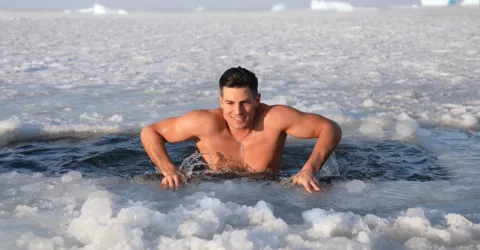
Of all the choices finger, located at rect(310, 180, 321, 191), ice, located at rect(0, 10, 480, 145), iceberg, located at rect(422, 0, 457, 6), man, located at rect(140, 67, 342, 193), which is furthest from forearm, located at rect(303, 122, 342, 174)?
iceberg, located at rect(422, 0, 457, 6)

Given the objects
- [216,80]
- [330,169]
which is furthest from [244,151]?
[216,80]

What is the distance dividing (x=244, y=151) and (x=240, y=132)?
0.45 feet

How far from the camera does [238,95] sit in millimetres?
3697

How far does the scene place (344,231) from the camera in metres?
2.83

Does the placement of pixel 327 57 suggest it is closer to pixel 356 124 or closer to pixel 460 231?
pixel 356 124

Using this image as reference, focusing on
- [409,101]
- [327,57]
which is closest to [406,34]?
[327,57]

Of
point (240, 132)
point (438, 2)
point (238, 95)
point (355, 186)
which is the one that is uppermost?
point (238, 95)

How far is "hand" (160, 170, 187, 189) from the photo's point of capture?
368cm

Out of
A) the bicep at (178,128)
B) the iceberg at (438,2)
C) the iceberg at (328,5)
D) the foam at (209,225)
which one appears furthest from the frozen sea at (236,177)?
the iceberg at (328,5)

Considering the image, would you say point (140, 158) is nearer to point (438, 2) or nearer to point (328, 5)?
point (438, 2)

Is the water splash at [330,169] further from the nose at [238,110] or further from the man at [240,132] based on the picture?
the nose at [238,110]

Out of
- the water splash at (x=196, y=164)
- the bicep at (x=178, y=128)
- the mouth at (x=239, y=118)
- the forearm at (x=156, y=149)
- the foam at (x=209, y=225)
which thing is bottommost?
the water splash at (x=196, y=164)

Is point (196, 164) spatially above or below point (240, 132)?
below

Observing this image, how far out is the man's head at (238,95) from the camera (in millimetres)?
3682
